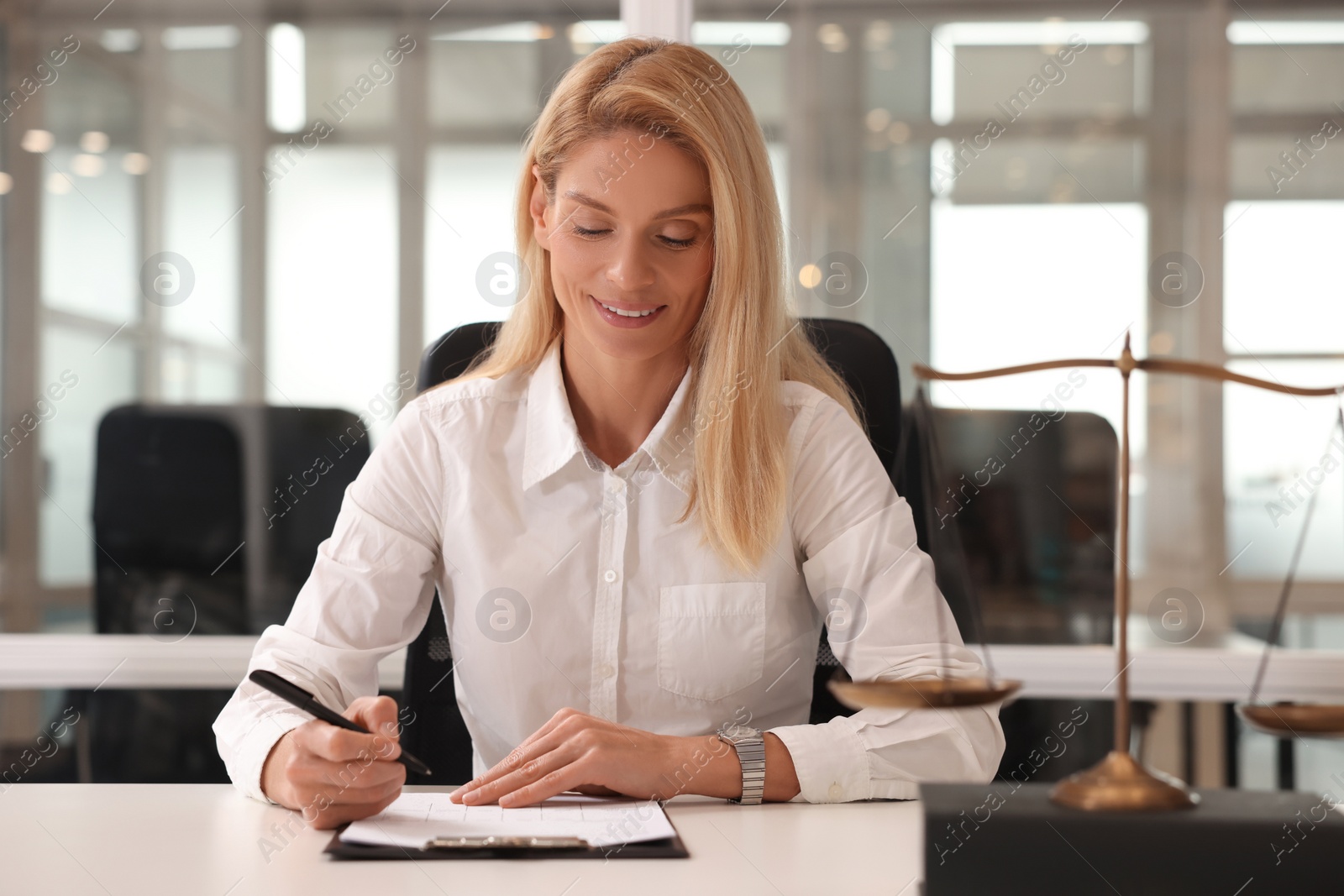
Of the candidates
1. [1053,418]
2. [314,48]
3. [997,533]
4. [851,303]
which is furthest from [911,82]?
[314,48]

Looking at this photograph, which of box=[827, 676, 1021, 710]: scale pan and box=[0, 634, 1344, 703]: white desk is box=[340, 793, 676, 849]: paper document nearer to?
box=[827, 676, 1021, 710]: scale pan

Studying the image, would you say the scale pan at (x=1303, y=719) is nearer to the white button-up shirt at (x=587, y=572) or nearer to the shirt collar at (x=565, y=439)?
the white button-up shirt at (x=587, y=572)

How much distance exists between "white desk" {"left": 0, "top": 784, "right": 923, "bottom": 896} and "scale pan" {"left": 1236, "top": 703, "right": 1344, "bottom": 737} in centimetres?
25

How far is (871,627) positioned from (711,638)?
0.75ft

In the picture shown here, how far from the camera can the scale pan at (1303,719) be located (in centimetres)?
72

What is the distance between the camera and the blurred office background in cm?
232

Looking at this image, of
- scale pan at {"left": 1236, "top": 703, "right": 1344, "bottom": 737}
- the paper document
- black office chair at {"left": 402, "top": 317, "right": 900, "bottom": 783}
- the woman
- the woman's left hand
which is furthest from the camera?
black office chair at {"left": 402, "top": 317, "right": 900, "bottom": 783}

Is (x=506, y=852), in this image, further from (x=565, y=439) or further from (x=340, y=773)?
(x=565, y=439)

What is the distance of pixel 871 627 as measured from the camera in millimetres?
1342

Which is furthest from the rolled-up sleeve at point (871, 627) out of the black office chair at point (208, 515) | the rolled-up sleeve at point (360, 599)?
the black office chair at point (208, 515)

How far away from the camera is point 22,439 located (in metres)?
2.43

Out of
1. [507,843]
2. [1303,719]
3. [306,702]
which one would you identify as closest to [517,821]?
[507,843]

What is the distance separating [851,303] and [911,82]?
0.49m

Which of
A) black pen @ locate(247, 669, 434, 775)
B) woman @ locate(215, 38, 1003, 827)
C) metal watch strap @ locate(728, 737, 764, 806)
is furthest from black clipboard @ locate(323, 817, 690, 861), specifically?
woman @ locate(215, 38, 1003, 827)
